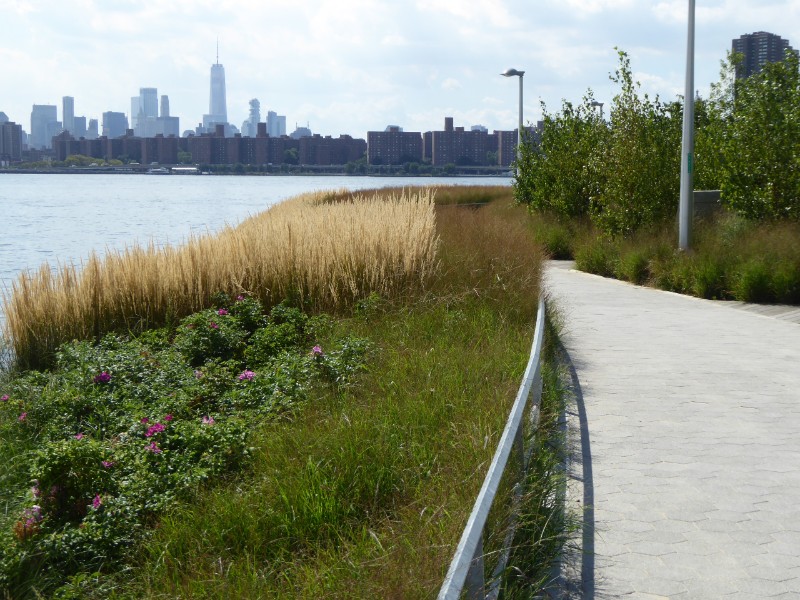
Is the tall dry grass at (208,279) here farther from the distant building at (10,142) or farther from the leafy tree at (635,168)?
the distant building at (10,142)

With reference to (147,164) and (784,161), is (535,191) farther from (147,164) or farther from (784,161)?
(147,164)

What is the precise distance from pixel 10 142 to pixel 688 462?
153549 mm

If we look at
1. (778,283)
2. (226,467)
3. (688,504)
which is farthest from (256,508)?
A: (778,283)

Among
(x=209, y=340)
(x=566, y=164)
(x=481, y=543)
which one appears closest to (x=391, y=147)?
(x=566, y=164)

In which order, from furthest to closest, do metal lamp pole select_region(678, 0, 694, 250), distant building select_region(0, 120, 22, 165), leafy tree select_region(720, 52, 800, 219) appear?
distant building select_region(0, 120, 22, 165) < leafy tree select_region(720, 52, 800, 219) < metal lamp pole select_region(678, 0, 694, 250)

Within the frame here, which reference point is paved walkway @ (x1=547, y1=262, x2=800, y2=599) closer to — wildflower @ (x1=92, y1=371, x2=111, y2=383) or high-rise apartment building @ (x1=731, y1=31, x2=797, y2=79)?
wildflower @ (x1=92, y1=371, x2=111, y2=383)

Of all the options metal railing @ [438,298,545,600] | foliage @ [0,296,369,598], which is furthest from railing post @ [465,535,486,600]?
foliage @ [0,296,369,598]

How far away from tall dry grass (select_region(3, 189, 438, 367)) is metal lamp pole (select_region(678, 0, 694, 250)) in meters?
7.27

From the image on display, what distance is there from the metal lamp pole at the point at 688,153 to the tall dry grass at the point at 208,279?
7.27m

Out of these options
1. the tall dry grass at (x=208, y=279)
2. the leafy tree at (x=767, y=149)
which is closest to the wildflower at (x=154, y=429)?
the tall dry grass at (x=208, y=279)

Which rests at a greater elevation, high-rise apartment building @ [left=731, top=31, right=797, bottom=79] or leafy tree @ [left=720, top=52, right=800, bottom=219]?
high-rise apartment building @ [left=731, top=31, right=797, bottom=79]

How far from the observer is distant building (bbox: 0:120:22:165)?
463ft

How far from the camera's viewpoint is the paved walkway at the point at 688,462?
193 inches

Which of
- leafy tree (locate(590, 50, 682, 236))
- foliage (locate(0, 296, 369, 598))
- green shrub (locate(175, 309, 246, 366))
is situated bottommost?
foliage (locate(0, 296, 369, 598))
